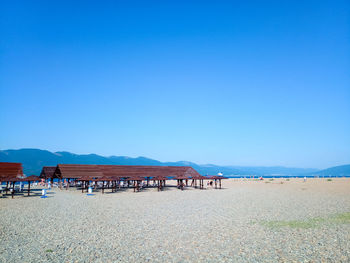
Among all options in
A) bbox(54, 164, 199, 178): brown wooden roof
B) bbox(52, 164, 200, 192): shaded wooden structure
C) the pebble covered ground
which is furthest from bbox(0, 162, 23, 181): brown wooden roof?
the pebble covered ground

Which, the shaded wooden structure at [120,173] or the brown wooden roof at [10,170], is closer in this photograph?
the brown wooden roof at [10,170]

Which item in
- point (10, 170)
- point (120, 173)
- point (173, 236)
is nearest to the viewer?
point (173, 236)

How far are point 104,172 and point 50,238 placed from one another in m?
27.6

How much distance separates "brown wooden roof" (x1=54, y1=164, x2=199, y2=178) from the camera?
1399 inches

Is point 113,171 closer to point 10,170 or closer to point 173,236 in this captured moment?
point 10,170

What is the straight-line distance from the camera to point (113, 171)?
38.5 meters

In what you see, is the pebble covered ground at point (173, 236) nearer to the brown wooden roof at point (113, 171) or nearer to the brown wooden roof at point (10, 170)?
the brown wooden roof at point (113, 171)

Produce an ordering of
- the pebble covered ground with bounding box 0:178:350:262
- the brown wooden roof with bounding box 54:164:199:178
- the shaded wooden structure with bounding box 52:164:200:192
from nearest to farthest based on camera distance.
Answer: the pebble covered ground with bounding box 0:178:350:262 < the shaded wooden structure with bounding box 52:164:200:192 < the brown wooden roof with bounding box 54:164:199:178

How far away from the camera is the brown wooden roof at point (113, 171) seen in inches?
1399

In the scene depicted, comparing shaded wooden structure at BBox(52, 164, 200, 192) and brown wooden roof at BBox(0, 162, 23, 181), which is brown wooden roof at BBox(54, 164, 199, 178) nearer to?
shaded wooden structure at BBox(52, 164, 200, 192)

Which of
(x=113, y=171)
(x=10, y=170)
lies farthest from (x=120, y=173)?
(x=10, y=170)

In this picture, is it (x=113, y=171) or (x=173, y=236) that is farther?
(x=113, y=171)

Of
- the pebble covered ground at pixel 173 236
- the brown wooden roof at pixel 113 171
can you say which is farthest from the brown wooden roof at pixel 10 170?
the pebble covered ground at pixel 173 236

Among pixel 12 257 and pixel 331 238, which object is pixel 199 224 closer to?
pixel 331 238
